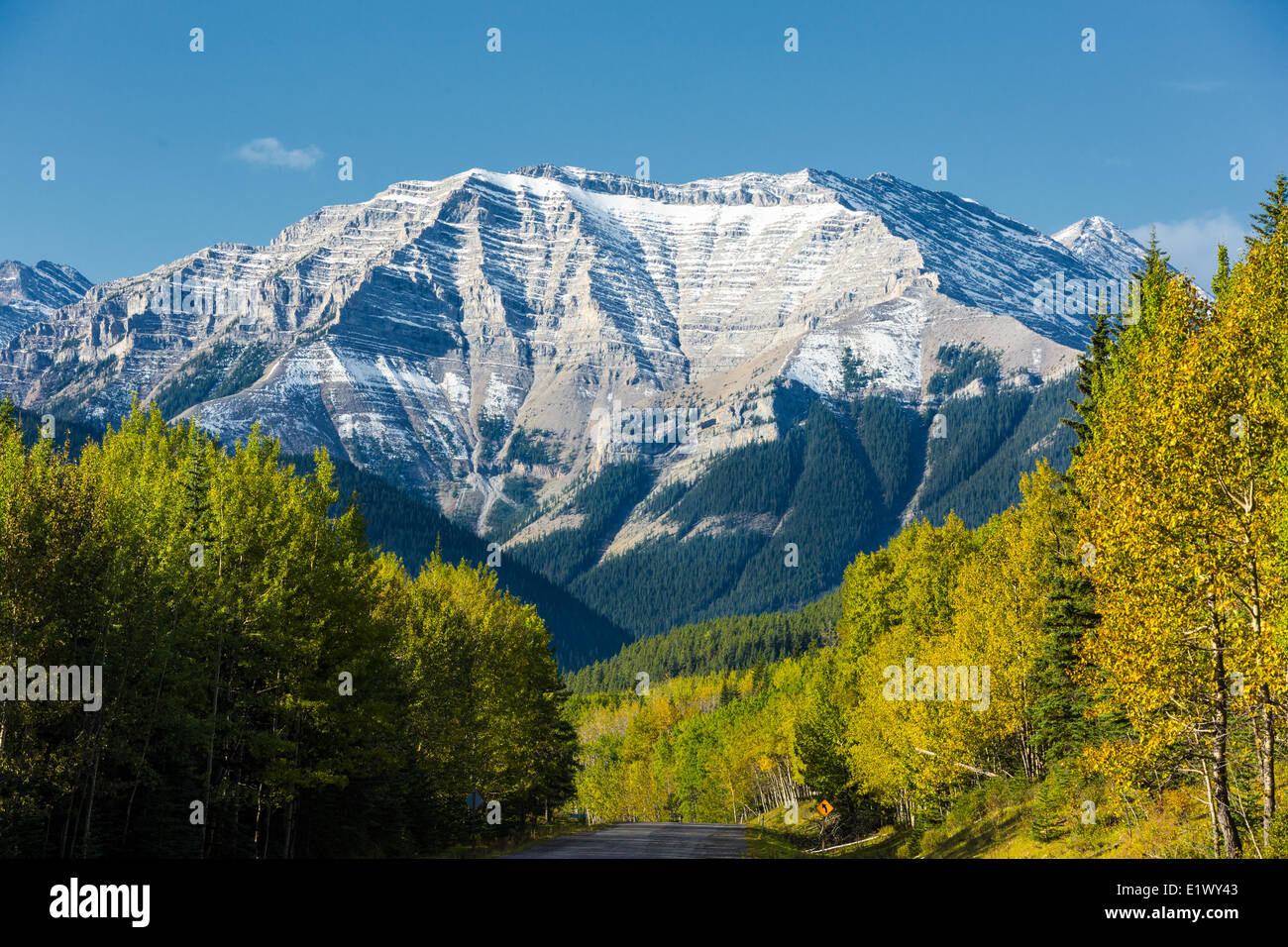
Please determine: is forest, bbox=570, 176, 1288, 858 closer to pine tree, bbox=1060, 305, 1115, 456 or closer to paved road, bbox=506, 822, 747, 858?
pine tree, bbox=1060, 305, 1115, 456

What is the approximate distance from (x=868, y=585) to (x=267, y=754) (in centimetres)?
4686

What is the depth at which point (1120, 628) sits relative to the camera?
25812 mm

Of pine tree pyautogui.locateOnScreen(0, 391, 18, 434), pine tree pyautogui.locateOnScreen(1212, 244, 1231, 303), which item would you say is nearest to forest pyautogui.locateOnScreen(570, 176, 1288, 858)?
pine tree pyautogui.locateOnScreen(1212, 244, 1231, 303)

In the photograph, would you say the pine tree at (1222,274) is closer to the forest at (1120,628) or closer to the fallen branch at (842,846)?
the forest at (1120,628)

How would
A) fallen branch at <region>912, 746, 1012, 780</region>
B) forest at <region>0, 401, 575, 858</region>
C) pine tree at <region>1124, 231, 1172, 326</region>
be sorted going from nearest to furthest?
forest at <region>0, 401, 575, 858</region>
pine tree at <region>1124, 231, 1172, 326</region>
fallen branch at <region>912, 746, 1012, 780</region>

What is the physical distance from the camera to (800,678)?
113m

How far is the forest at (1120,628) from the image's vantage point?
976 inches

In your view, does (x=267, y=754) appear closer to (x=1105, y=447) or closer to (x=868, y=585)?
(x=1105, y=447)

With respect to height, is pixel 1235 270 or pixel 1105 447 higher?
pixel 1235 270

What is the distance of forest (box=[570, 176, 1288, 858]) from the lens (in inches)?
976

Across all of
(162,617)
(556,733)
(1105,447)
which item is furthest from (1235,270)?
(556,733)

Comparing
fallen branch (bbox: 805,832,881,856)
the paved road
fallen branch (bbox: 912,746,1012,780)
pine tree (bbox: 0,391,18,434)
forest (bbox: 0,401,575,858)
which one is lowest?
fallen branch (bbox: 805,832,881,856)
